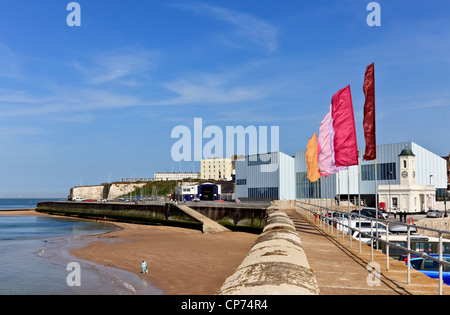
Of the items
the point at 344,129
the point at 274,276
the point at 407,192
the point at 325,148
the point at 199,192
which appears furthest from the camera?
the point at 199,192

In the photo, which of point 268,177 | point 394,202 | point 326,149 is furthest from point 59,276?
point 268,177

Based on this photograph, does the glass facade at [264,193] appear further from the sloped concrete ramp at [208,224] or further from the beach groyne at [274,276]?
the beach groyne at [274,276]

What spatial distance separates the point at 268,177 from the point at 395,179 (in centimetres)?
2501

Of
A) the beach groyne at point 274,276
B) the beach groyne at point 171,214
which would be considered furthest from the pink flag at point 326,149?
the beach groyne at point 171,214

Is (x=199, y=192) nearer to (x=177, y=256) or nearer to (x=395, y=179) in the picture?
(x=395, y=179)

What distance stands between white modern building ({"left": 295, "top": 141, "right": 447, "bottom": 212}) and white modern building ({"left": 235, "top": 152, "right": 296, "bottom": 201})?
2358 millimetres

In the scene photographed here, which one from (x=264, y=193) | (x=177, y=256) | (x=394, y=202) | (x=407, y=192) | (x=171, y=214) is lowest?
(x=177, y=256)

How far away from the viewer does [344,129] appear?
69.6 feet

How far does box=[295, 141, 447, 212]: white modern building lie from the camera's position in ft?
238

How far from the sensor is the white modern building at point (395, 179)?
72.6 m
